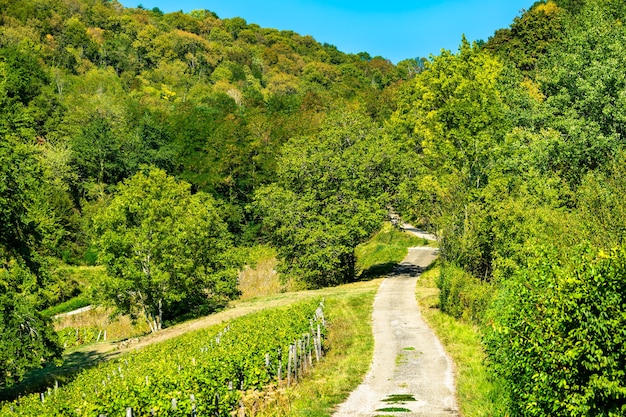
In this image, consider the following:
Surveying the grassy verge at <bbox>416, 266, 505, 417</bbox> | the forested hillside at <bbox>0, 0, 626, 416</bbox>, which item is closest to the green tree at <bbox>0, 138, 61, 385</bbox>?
the forested hillside at <bbox>0, 0, 626, 416</bbox>

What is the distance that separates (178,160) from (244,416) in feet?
250

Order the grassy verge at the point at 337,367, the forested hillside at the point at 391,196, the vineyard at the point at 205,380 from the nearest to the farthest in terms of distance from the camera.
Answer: the forested hillside at the point at 391,196
the vineyard at the point at 205,380
the grassy verge at the point at 337,367

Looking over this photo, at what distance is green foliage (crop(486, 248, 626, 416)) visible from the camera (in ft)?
30.6

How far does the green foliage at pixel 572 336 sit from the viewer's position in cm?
932

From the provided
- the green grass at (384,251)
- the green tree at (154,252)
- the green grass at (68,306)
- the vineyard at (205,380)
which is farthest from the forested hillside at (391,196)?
the vineyard at (205,380)

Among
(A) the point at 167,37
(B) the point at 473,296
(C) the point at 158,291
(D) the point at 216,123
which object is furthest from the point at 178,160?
(A) the point at 167,37

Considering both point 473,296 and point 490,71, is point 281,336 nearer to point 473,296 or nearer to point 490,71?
point 473,296

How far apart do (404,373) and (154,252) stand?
85.2 ft

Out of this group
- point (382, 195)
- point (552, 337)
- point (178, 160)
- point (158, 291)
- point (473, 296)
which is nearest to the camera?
point (552, 337)

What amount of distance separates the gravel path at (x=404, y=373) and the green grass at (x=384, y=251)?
17213 millimetres

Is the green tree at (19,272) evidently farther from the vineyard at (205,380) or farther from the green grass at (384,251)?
the green grass at (384,251)

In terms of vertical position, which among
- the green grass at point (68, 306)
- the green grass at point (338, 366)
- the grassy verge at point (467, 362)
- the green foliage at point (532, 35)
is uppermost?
the green foliage at point (532, 35)

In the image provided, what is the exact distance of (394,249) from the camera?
61.2 meters

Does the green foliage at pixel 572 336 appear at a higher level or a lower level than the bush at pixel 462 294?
higher
